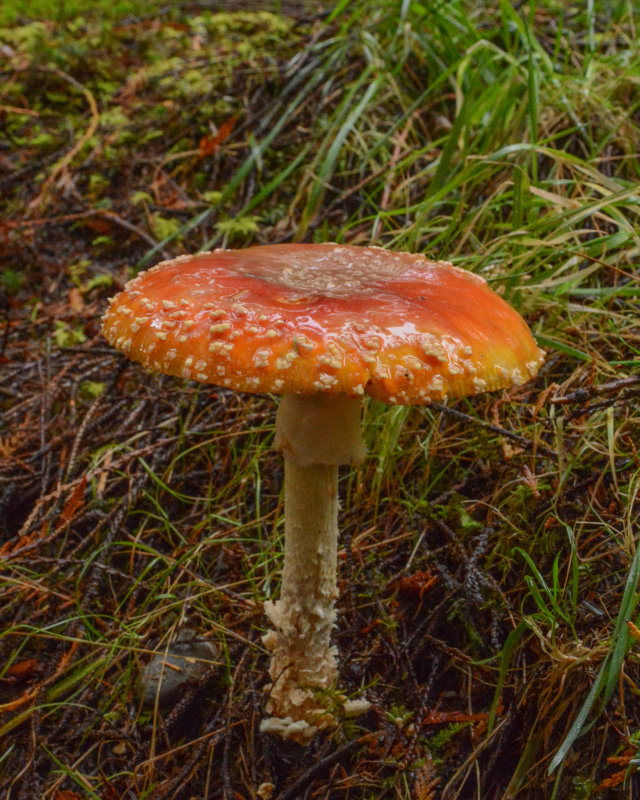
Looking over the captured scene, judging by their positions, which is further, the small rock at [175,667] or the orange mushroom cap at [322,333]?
the small rock at [175,667]

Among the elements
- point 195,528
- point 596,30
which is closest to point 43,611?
point 195,528

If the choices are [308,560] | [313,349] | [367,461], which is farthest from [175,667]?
[313,349]

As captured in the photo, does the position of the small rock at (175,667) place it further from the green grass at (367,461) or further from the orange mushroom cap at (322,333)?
the orange mushroom cap at (322,333)

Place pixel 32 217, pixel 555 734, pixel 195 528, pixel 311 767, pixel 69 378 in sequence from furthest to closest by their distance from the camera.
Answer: pixel 32 217
pixel 69 378
pixel 195 528
pixel 311 767
pixel 555 734

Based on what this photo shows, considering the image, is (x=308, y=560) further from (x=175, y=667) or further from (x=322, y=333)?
(x=322, y=333)

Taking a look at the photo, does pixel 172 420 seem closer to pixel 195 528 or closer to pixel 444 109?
pixel 195 528

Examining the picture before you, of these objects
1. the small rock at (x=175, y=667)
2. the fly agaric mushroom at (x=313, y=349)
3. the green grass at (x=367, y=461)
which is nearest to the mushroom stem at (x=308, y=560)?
the fly agaric mushroom at (x=313, y=349)
